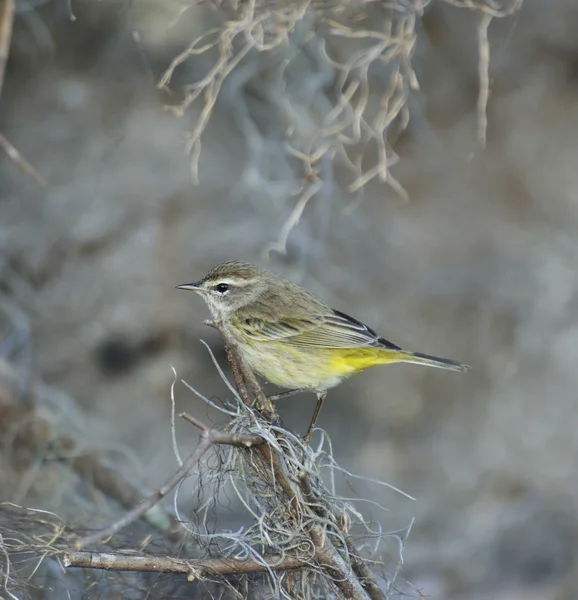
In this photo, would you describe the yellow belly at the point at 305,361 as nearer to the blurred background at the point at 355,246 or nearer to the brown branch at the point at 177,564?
the blurred background at the point at 355,246

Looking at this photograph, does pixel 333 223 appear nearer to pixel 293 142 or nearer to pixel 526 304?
pixel 293 142

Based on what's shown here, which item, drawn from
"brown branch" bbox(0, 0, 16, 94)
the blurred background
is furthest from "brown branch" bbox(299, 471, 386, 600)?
the blurred background

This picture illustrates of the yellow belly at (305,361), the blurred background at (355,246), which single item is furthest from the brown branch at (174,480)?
the blurred background at (355,246)

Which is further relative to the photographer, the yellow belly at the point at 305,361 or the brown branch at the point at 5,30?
the yellow belly at the point at 305,361

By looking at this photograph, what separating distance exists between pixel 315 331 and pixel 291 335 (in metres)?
0.14

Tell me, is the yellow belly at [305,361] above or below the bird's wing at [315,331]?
below

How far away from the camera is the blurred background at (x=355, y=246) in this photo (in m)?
6.54

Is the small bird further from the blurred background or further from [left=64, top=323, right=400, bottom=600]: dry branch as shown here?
[left=64, top=323, right=400, bottom=600]: dry branch

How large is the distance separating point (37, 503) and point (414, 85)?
3228 millimetres

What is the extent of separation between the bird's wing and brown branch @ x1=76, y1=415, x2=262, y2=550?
1.65 metres

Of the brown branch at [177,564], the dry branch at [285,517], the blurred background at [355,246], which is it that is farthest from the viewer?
the blurred background at [355,246]

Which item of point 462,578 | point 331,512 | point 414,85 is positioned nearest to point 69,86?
point 414,85

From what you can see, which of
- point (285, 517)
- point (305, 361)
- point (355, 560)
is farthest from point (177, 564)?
point (305, 361)

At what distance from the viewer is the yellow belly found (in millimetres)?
4910
